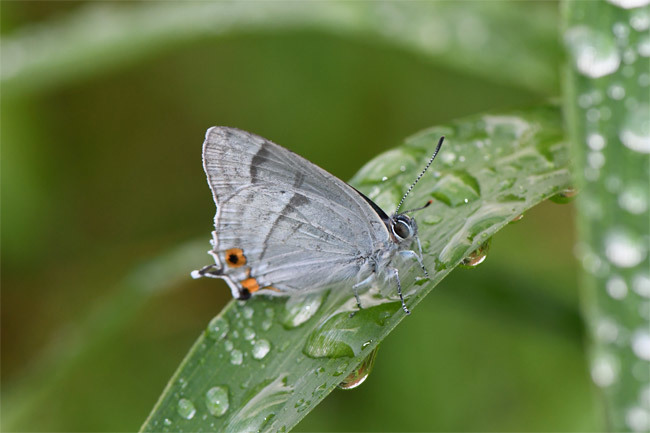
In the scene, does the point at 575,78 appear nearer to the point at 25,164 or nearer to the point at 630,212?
the point at 630,212

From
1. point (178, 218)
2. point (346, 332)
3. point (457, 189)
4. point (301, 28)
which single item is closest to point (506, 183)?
point (457, 189)

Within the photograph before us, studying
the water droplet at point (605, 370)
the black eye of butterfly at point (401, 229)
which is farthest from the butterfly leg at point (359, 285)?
the water droplet at point (605, 370)

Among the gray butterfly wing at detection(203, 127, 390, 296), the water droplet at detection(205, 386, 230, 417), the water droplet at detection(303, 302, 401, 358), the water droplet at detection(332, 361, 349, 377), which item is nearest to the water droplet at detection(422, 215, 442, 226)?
the gray butterfly wing at detection(203, 127, 390, 296)

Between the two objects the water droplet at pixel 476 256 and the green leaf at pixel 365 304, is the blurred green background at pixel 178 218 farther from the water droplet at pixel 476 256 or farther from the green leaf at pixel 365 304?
the water droplet at pixel 476 256

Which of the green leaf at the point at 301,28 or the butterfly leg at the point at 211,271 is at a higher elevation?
the green leaf at the point at 301,28

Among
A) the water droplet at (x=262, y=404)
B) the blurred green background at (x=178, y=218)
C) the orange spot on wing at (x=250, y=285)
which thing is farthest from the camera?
the blurred green background at (x=178, y=218)

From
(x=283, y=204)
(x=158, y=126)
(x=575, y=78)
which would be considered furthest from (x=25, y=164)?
(x=575, y=78)
